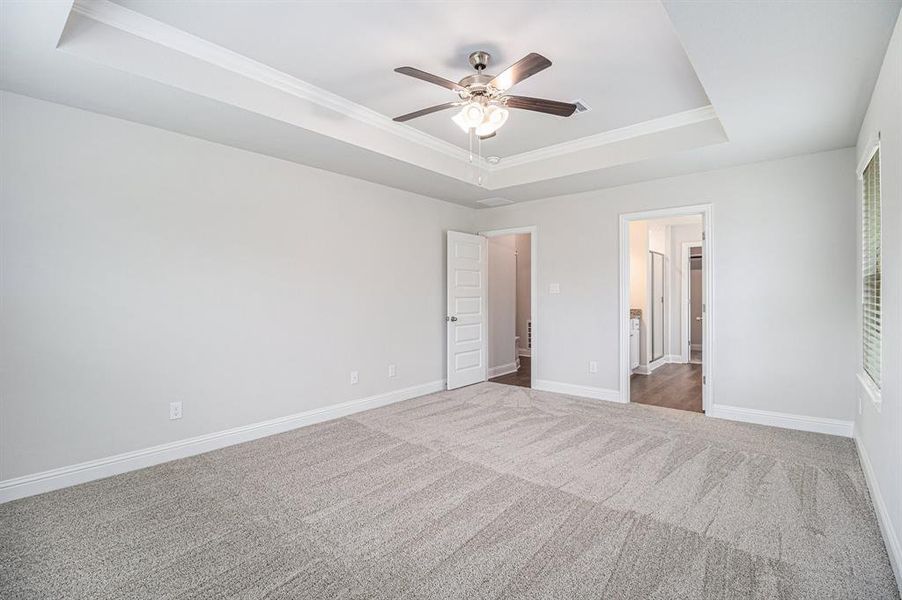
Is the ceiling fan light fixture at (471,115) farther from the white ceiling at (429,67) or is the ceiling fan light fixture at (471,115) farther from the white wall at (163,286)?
the white wall at (163,286)

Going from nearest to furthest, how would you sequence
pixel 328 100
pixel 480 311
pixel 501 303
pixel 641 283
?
pixel 328 100 → pixel 480 311 → pixel 641 283 → pixel 501 303

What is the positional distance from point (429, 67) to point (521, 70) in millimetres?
871

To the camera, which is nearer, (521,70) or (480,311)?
(521,70)

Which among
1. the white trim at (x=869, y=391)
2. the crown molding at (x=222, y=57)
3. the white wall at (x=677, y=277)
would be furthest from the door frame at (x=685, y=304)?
the crown molding at (x=222, y=57)

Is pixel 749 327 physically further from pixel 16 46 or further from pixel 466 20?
pixel 16 46

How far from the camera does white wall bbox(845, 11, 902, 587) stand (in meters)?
1.91

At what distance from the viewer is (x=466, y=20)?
241cm

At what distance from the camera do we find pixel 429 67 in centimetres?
293

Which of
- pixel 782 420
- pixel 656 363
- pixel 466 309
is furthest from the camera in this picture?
pixel 656 363

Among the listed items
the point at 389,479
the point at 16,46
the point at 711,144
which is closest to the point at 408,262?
the point at 389,479

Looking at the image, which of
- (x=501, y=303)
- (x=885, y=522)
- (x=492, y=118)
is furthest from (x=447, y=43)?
(x=501, y=303)

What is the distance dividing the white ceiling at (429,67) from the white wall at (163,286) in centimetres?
Answer: 30

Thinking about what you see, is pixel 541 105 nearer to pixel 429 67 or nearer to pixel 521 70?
pixel 521 70

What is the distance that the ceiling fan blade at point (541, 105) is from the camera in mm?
2598
